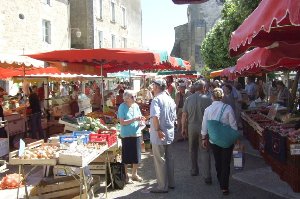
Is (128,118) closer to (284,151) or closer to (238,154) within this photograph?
(238,154)

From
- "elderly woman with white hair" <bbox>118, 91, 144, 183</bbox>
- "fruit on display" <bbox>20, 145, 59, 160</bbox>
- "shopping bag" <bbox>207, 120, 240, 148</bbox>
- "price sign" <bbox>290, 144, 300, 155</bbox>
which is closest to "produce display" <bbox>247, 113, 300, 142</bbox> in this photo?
"price sign" <bbox>290, 144, 300, 155</bbox>

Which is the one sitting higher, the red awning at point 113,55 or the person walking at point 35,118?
the red awning at point 113,55

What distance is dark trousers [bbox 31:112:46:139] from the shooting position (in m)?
11.7

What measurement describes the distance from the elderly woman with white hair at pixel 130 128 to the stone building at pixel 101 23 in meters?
22.1

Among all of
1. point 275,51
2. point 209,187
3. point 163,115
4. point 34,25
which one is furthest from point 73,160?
point 34,25

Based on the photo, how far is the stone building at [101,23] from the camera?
29312 mm

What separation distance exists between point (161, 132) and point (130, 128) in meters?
0.79

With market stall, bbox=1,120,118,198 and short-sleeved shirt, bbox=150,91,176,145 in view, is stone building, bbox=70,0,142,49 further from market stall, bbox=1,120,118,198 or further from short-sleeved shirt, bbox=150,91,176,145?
short-sleeved shirt, bbox=150,91,176,145

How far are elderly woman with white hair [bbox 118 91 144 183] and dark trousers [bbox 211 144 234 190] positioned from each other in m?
1.40

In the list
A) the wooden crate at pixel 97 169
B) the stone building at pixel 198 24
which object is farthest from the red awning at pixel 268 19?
the stone building at pixel 198 24

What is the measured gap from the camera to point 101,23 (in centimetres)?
3108

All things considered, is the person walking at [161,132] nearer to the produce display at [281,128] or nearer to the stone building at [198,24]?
the produce display at [281,128]

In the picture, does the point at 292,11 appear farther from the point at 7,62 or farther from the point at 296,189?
the point at 7,62

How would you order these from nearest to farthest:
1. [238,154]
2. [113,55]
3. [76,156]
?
1. [76,156]
2. [238,154]
3. [113,55]
